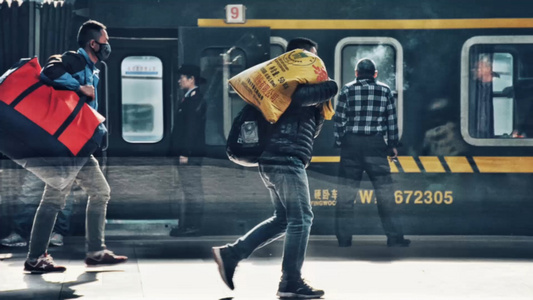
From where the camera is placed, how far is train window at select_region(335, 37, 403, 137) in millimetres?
9203

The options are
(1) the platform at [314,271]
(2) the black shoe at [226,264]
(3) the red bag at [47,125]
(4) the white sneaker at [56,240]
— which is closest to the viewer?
(2) the black shoe at [226,264]

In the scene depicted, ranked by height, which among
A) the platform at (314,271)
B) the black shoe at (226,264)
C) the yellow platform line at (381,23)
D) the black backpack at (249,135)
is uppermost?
the yellow platform line at (381,23)

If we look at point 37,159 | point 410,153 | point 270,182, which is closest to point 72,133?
point 37,159

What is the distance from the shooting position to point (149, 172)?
9430mm

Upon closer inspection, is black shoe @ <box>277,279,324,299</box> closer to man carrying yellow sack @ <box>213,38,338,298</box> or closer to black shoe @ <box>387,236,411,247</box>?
man carrying yellow sack @ <box>213,38,338,298</box>

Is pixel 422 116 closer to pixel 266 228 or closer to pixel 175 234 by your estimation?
pixel 175 234

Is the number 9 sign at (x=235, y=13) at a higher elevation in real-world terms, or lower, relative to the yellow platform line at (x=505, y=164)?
higher

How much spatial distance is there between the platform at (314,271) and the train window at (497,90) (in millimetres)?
976

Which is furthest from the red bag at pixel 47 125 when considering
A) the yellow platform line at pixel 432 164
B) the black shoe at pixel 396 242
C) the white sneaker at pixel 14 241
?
the yellow platform line at pixel 432 164

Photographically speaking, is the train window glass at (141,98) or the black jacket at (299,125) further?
the train window glass at (141,98)

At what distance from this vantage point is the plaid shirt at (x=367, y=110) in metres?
8.66

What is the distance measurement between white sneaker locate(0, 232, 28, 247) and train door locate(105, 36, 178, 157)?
48.1 inches

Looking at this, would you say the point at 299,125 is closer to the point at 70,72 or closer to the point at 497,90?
the point at 70,72

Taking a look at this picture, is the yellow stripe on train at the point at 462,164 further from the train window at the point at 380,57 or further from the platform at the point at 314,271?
the platform at the point at 314,271
